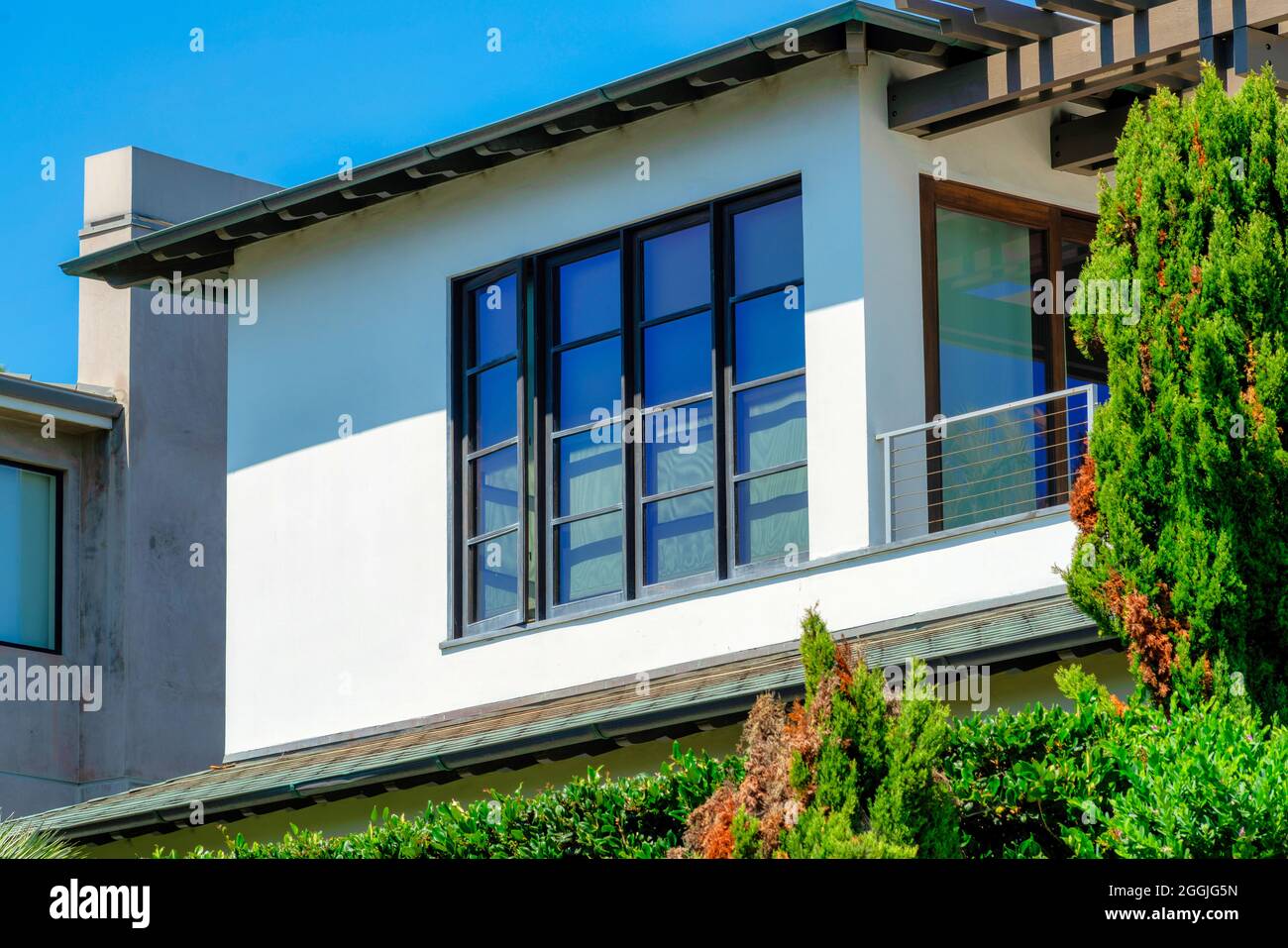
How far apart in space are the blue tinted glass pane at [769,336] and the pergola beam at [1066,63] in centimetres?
130

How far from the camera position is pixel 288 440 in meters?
15.5

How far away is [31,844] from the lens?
514 inches

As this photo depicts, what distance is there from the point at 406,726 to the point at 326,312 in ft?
10.8

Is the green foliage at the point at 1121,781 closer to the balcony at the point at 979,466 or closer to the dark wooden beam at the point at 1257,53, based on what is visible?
the balcony at the point at 979,466

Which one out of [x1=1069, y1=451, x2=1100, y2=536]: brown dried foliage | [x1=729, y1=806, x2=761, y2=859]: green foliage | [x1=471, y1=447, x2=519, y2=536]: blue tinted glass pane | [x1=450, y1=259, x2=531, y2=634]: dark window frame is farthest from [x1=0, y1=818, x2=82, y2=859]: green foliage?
[x1=1069, y1=451, x2=1100, y2=536]: brown dried foliage

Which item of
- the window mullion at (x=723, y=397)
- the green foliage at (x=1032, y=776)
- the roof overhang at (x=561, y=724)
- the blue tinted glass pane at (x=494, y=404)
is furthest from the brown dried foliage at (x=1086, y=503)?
the blue tinted glass pane at (x=494, y=404)

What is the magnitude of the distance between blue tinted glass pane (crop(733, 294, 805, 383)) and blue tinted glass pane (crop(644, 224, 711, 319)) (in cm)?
32

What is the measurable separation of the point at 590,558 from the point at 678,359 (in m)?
1.46

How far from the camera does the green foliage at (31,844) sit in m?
11.8

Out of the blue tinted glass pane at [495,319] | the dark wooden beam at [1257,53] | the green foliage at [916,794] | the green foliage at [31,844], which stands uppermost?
the dark wooden beam at [1257,53]

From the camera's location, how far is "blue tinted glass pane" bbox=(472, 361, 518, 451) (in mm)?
14195

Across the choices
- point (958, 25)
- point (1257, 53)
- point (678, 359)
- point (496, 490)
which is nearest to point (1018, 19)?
point (958, 25)

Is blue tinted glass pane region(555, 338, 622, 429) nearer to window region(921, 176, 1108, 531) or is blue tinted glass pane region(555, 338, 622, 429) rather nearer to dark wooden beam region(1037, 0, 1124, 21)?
window region(921, 176, 1108, 531)
